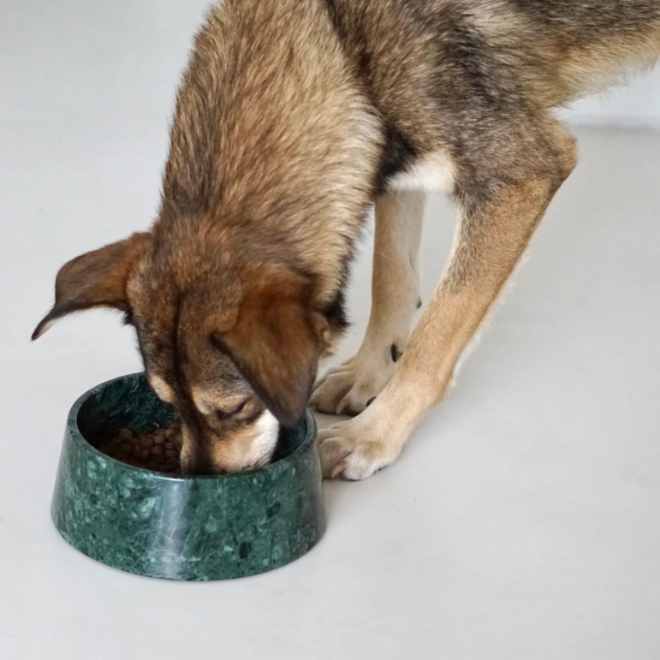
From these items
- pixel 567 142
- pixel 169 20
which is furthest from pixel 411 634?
pixel 169 20

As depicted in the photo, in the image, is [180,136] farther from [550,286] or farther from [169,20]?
[169,20]

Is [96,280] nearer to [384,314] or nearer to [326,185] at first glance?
[326,185]

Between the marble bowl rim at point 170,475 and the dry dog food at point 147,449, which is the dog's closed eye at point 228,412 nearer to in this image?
the marble bowl rim at point 170,475

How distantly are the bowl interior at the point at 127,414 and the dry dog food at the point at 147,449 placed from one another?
0.02 meters

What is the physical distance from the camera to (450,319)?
8.23 feet

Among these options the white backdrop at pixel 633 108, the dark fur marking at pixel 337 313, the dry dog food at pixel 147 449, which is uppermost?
the dark fur marking at pixel 337 313

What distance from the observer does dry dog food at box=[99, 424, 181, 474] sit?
233 cm

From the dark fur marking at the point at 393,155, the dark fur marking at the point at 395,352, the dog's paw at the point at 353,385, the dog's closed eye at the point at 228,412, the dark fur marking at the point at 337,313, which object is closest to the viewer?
the dog's closed eye at the point at 228,412

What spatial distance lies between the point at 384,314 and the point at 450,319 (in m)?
0.40

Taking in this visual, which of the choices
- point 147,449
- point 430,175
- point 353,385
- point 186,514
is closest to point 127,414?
point 147,449

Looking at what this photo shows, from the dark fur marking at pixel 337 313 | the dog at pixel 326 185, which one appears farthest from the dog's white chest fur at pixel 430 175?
the dark fur marking at pixel 337 313

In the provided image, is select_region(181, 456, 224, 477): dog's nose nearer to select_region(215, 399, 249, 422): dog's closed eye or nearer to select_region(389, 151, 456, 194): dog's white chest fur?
select_region(215, 399, 249, 422): dog's closed eye

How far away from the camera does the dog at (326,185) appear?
6.49ft

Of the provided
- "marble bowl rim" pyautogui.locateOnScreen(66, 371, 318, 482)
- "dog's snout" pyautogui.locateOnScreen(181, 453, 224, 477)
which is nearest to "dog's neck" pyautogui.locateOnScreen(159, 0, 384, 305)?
"marble bowl rim" pyautogui.locateOnScreen(66, 371, 318, 482)
